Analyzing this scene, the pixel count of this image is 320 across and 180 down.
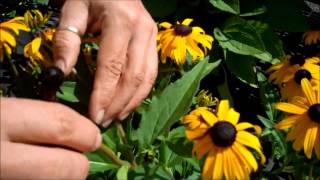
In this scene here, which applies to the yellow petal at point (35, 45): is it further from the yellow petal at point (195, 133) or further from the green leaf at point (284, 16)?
the green leaf at point (284, 16)

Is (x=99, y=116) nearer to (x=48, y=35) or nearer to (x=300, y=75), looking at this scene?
(x=48, y=35)

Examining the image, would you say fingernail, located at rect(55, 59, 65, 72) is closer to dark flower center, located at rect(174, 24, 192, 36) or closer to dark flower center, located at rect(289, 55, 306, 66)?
dark flower center, located at rect(174, 24, 192, 36)

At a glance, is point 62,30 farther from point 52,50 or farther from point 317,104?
point 317,104

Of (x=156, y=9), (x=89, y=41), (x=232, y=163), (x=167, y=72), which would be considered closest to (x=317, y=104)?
(x=232, y=163)

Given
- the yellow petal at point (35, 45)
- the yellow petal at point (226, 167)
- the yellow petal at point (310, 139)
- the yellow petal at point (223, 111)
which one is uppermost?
the yellow petal at point (35, 45)

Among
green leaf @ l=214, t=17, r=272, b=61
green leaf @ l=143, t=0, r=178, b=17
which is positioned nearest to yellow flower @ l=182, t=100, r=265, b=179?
green leaf @ l=214, t=17, r=272, b=61

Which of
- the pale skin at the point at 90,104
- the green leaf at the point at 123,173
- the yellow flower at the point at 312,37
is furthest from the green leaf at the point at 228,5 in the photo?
the green leaf at the point at 123,173
